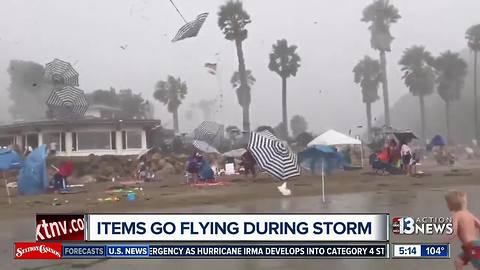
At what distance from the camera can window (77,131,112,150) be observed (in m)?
37.7

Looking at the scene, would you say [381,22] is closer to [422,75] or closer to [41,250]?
[422,75]

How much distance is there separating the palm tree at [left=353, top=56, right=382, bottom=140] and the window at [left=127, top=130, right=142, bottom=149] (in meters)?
39.9

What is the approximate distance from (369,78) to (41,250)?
71715 mm

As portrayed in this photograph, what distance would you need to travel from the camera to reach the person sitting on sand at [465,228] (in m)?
5.01

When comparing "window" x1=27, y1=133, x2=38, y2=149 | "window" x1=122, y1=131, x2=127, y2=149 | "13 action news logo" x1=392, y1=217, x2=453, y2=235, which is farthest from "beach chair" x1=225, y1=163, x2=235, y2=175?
"13 action news logo" x1=392, y1=217, x2=453, y2=235

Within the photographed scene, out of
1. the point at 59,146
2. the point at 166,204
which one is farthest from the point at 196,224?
the point at 59,146

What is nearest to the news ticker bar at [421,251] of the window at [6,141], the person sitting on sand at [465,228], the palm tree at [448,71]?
the person sitting on sand at [465,228]

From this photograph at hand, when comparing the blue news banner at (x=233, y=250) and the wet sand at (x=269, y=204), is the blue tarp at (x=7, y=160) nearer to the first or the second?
the wet sand at (x=269, y=204)

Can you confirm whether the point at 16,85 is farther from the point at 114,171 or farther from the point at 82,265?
the point at 82,265

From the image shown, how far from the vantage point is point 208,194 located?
1769 centimetres

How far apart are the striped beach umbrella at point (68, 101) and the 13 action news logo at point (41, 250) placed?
29.0 meters

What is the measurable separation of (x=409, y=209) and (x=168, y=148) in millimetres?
29418

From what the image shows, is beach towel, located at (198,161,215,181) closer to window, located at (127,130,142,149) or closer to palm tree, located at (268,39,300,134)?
window, located at (127,130,142,149)

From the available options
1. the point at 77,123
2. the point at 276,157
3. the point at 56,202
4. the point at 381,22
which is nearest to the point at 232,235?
→ the point at 276,157
